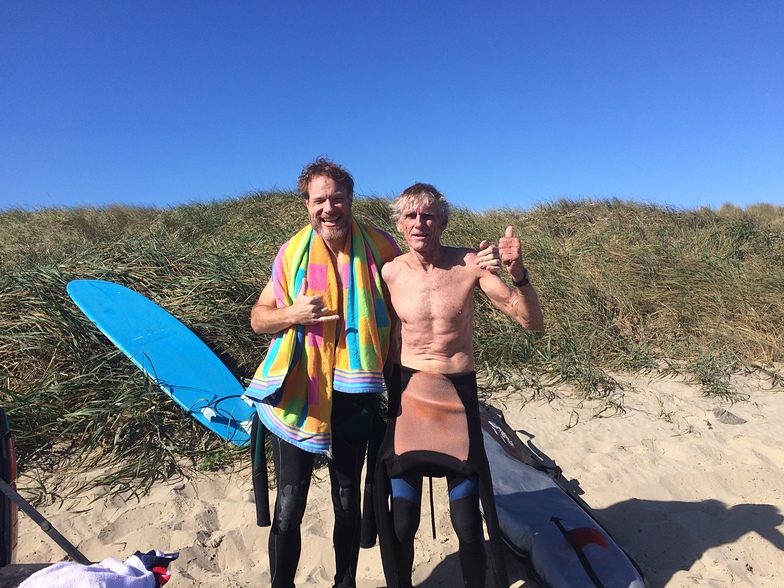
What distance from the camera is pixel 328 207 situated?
1.99 metres

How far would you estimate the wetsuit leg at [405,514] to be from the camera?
1.96m

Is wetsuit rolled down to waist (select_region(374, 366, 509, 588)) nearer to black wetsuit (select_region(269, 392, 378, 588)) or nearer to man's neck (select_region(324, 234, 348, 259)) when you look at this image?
black wetsuit (select_region(269, 392, 378, 588))

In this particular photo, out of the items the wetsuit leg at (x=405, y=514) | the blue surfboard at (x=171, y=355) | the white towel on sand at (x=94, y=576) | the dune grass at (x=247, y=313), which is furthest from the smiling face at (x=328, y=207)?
the dune grass at (x=247, y=313)

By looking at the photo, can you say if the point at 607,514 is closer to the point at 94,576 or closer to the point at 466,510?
the point at 466,510

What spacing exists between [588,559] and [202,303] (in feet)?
12.5

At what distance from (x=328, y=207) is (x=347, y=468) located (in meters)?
1.11

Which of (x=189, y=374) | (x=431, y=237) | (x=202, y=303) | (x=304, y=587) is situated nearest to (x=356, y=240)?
(x=431, y=237)

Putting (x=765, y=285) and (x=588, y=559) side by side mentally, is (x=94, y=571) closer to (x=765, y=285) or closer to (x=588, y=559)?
(x=588, y=559)

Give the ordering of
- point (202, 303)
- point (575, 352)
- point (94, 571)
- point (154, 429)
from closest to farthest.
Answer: point (94, 571) < point (154, 429) < point (202, 303) < point (575, 352)

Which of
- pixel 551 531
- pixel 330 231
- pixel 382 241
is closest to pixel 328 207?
pixel 330 231

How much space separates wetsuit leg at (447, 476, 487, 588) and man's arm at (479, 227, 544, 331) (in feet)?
2.18

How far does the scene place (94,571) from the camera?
41.7 inches

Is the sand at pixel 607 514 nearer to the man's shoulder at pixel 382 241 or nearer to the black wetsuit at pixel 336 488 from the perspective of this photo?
the black wetsuit at pixel 336 488

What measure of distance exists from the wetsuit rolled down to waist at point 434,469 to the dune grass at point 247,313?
1958 millimetres
